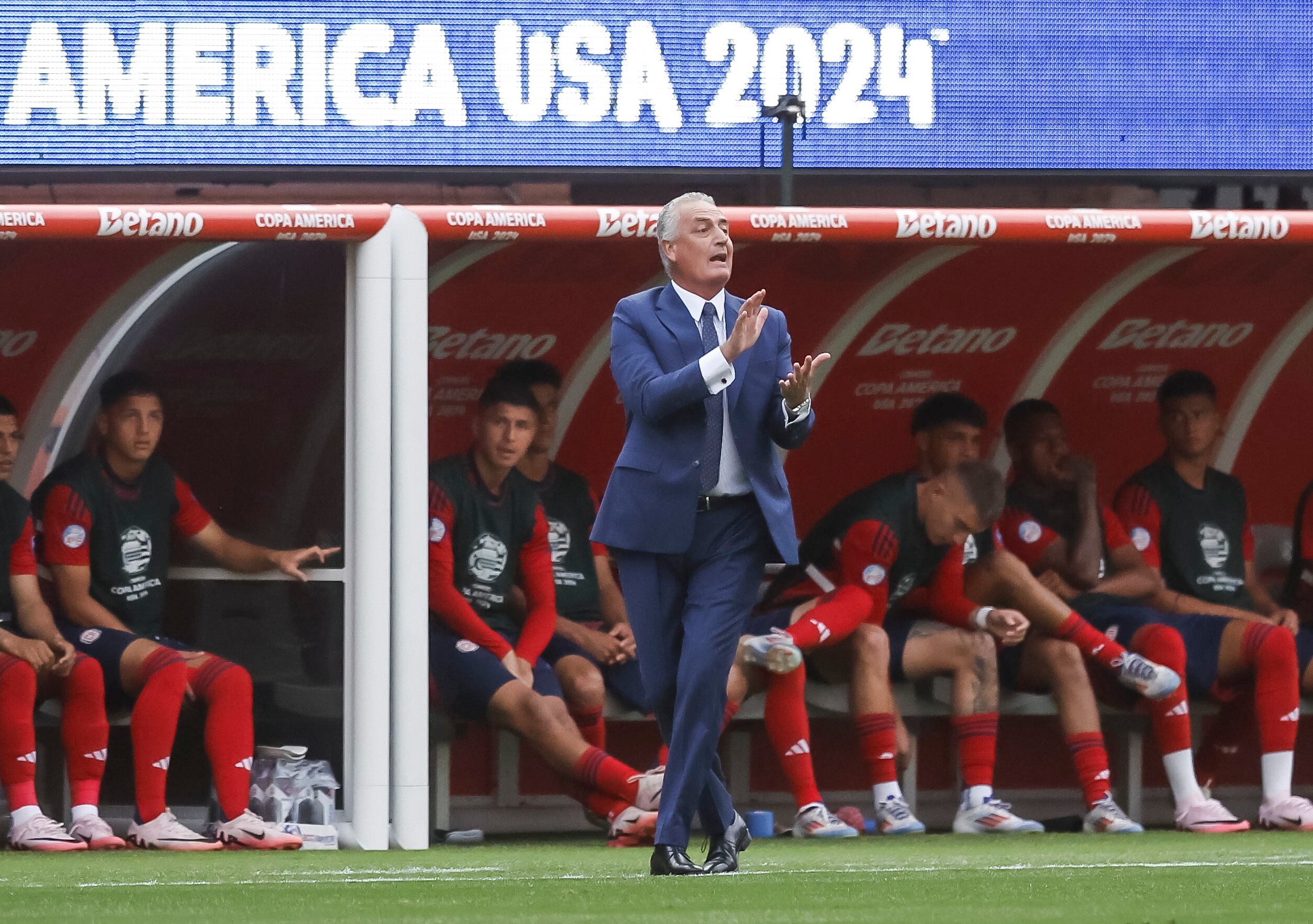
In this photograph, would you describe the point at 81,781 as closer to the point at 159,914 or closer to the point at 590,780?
the point at 590,780

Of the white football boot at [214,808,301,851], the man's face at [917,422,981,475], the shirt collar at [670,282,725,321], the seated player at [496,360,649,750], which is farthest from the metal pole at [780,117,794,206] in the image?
the shirt collar at [670,282,725,321]

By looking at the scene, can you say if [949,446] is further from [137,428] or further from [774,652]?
[137,428]

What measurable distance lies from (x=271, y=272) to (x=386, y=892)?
2227 millimetres

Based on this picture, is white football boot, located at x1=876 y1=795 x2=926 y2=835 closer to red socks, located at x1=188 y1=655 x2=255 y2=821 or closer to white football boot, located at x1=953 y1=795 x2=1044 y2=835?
white football boot, located at x1=953 y1=795 x2=1044 y2=835

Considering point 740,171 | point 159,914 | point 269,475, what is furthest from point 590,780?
point 740,171

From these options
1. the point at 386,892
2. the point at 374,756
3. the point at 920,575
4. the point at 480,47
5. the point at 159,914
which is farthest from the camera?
the point at 480,47

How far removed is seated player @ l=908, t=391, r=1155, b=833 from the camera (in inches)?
248

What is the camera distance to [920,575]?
649cm

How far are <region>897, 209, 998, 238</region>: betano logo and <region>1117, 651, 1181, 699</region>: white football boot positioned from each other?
1298 mm

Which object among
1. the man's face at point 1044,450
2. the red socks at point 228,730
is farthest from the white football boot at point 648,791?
the man's face at point 1044,450

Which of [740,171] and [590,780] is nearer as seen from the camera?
[590,780]

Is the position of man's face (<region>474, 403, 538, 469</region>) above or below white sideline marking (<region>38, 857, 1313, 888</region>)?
above

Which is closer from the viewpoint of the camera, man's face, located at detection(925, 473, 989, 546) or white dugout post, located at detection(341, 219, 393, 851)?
white dugout post, located at detection(341, 219, 393, 851)

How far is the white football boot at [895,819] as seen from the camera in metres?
6.18
